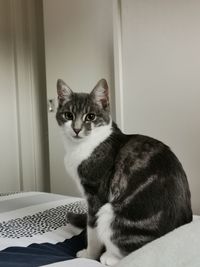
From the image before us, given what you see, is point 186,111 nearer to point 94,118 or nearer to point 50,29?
point 94,118

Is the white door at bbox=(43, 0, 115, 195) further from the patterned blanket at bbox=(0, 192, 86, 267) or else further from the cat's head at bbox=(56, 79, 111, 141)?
the cat's head at bbox=(56, 79, 111, 141)

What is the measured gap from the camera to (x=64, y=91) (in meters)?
1.44

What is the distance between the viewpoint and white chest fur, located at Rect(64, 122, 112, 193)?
52.5 inches

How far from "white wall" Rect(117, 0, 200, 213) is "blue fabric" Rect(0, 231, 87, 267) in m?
0.90

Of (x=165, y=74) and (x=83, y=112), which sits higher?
(x=165, y=74)

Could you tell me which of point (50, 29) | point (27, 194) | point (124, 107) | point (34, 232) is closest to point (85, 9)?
point (50, 29)

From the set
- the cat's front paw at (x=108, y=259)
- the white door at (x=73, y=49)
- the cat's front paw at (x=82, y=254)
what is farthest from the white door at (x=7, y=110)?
the cat's front paw at (x=108, y=259)

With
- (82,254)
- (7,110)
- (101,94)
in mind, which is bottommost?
(82,254)

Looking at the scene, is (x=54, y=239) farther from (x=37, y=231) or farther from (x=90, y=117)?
(x=90, y=117)

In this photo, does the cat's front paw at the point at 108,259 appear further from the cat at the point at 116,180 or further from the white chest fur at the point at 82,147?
the white chest fur at the point at 82,147

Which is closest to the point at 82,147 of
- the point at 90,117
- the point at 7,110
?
the point at 90,117

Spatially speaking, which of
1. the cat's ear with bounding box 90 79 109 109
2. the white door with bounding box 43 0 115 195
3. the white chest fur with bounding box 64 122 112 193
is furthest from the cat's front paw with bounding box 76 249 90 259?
the white door with bounding box 43 0 115 195

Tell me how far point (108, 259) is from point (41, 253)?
223 mm

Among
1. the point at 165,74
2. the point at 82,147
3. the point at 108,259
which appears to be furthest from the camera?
the point at 165,74
